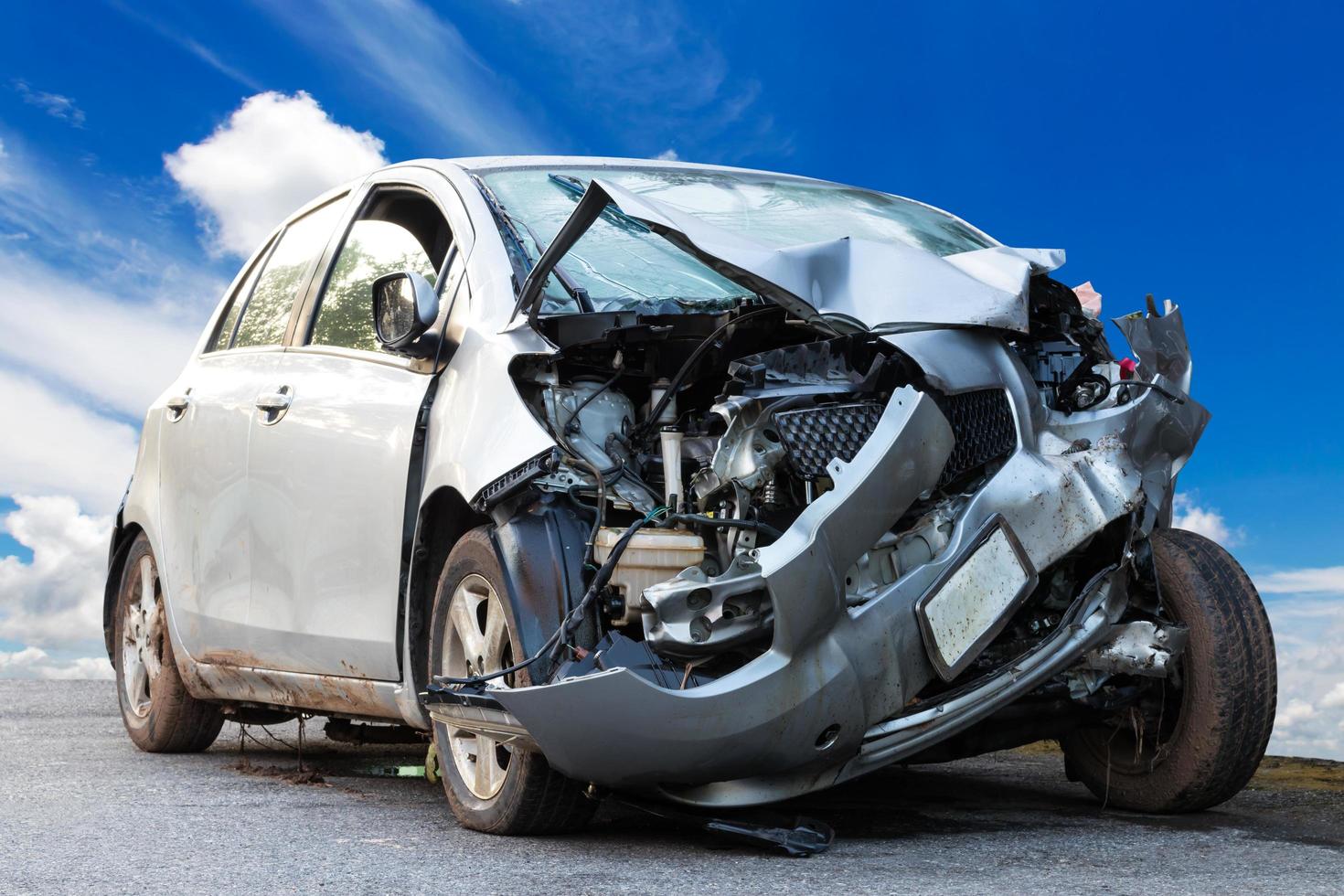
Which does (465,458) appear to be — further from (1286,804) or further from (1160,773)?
(1286,804)

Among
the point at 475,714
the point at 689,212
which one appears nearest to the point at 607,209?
the point at 689,212

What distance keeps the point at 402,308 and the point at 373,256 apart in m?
1.06

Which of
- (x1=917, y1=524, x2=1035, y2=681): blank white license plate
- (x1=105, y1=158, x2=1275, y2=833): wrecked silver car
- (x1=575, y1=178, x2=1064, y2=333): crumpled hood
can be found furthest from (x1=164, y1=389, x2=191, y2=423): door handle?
(x1=917, y1=524, x2=1035, y2=681): blank white license plate

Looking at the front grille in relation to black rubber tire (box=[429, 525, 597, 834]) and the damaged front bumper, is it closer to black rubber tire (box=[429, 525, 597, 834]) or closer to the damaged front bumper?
the damaged front bumper

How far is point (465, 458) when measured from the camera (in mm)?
4047

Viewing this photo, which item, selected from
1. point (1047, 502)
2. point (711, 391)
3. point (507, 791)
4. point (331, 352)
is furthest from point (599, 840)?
point (331, 352)

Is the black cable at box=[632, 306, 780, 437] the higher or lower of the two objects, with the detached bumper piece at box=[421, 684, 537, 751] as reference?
higher

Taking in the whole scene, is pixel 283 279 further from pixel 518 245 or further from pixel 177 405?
pixel 518 245

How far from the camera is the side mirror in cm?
433

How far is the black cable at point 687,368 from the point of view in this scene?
12.9 feet

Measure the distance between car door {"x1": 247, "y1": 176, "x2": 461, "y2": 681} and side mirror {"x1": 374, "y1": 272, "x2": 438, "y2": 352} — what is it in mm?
131

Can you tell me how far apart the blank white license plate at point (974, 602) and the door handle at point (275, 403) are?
2639 millimetres

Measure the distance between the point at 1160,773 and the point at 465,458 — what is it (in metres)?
2.38

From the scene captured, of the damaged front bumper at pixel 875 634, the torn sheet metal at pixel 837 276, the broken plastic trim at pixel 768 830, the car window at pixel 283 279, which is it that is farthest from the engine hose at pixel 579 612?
the car window at pixel 283 279
